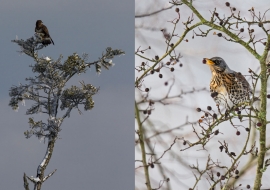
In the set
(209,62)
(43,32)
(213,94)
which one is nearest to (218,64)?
(209,62)

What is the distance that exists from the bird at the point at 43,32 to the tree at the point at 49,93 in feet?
0.14

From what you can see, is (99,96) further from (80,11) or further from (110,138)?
(80,11)

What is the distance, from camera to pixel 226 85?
10.9ft

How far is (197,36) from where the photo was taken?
3.48m

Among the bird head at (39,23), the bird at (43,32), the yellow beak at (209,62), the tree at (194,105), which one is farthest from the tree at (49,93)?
the yellow beak at (209,62)

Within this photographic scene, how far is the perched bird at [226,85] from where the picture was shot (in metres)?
3.25

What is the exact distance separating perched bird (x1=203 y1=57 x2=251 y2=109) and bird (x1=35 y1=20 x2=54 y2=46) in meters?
1.14

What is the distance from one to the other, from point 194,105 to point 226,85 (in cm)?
27

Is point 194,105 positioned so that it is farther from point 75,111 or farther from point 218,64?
point 75,111

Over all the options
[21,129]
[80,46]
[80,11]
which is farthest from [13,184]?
[80,11]

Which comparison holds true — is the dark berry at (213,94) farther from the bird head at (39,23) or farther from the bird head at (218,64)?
the bird head at (39,23)

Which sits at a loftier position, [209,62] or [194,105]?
[209,62]

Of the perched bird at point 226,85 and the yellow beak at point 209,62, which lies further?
the yellow beak at point 209,62

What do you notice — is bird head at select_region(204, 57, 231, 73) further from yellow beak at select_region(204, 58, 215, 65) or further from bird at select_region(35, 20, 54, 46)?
bird at select_region(35, 20, 54, 46)
